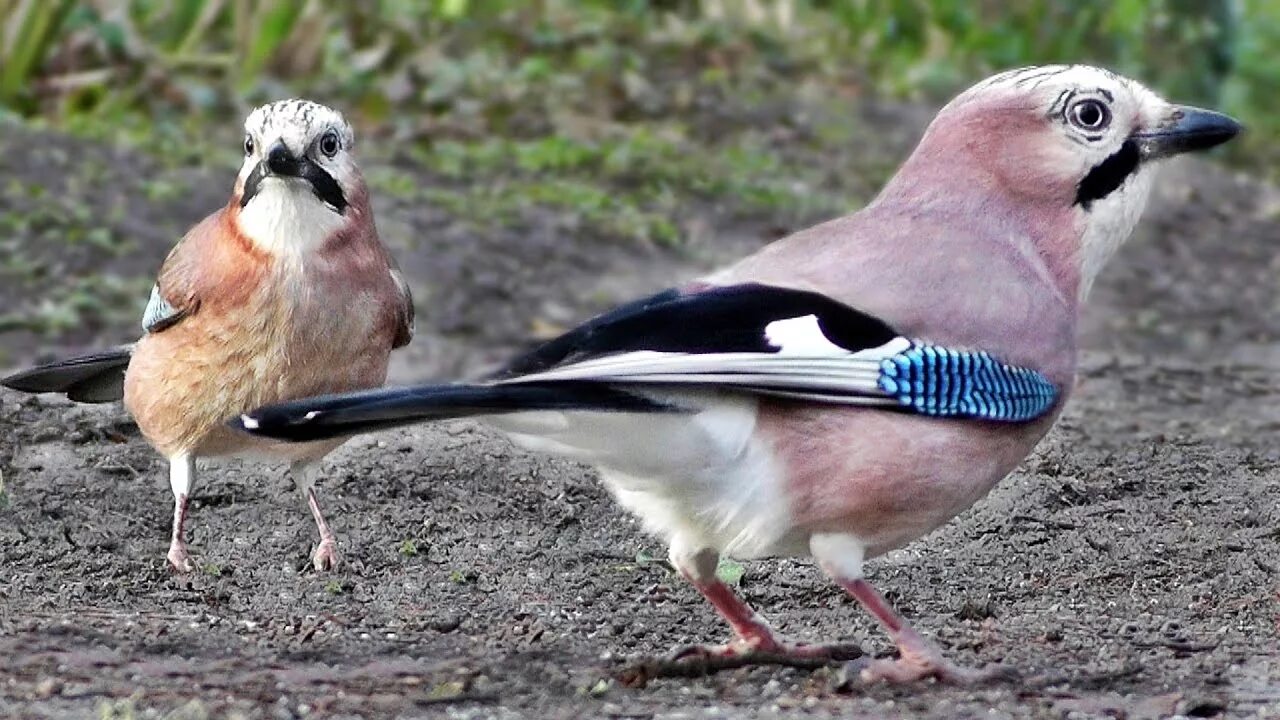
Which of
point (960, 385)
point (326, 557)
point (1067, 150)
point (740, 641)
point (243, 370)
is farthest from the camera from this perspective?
point (326, 557)

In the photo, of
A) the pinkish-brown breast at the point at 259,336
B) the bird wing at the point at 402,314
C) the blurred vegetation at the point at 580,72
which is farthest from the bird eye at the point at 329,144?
the blurred vegetation at the point at 580,72

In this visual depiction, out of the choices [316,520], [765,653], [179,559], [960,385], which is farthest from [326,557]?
[960,385]

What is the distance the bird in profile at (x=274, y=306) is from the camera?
5.26 metres

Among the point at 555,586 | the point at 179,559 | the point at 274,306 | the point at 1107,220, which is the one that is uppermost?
the point at 1107,220

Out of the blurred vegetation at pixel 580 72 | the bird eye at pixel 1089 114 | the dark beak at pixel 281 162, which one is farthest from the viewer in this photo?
the blurred vegetation at pixel 580 72

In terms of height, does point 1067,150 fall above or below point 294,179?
above

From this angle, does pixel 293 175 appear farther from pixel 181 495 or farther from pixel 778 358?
pixel 778 358

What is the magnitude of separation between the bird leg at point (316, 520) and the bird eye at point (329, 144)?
0.87 m

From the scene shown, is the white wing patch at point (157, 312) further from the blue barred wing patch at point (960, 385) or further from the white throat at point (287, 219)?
the blue barred wing patch at point (960, 385)

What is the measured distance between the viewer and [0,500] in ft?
18.9

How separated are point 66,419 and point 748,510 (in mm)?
3378

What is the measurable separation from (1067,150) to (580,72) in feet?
28.4

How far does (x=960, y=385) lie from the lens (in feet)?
14.1

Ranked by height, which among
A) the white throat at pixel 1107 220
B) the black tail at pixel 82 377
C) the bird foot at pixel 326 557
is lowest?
the bird foot at pixel 326 557
